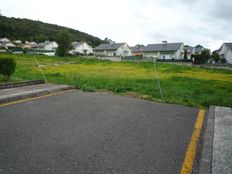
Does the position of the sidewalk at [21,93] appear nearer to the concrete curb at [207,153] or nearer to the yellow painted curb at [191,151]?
the yellow painted curb at [191,151]

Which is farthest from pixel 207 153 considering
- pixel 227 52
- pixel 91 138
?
pixel 227 52

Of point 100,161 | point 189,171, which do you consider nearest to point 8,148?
point 100,161

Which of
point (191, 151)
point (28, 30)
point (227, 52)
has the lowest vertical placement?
point (191, 151)

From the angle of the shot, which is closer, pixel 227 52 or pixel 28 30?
pixel 227 52

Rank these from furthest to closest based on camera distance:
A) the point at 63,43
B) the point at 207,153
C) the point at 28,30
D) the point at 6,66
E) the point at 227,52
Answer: the point at 28,30 < the point at 63,43 < the point at 227,52 < the point at 6,66 < the point at 207,153

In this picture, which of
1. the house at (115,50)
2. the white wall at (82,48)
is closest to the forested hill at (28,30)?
the white wall at (82,48)

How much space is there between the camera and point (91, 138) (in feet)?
12.2

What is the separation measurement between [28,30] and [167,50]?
8252 centimetres

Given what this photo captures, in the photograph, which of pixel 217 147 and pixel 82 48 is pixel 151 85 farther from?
pixel 82 48

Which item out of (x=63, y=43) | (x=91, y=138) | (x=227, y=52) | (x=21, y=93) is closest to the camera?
(x=91, y=138)

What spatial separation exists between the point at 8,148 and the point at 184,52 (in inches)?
2472

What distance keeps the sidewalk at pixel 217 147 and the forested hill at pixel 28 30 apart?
82.5m

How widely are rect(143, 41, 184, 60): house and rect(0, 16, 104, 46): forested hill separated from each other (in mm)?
37518

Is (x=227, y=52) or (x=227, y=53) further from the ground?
(x=227, y=52)
